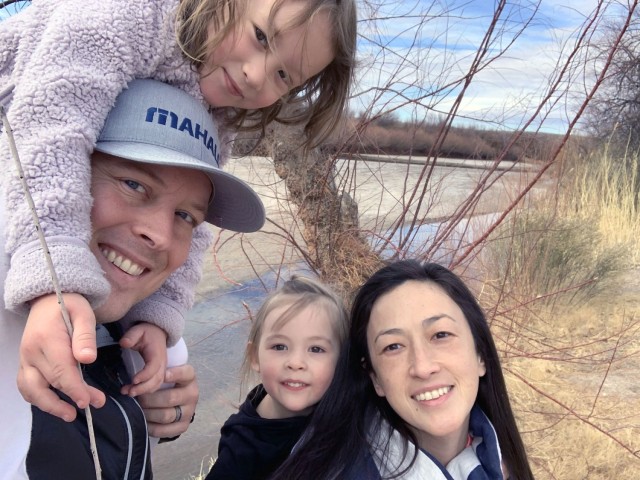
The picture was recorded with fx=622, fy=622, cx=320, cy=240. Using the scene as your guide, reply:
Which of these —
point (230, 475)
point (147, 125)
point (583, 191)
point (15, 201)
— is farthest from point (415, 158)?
point (583, 191)

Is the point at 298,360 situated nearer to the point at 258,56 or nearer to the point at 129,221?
the point at 129,221

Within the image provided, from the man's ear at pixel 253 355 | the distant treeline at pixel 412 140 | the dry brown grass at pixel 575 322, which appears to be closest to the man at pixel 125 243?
the man's ear at pixel 253 355

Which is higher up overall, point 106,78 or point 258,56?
point 258,56

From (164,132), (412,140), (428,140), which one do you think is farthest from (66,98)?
(428,140)

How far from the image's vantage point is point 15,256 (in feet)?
3.38

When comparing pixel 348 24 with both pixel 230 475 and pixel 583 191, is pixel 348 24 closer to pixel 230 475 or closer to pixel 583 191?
pixel 230 475

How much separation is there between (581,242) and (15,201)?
18.5ft

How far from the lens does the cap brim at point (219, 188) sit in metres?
1.20

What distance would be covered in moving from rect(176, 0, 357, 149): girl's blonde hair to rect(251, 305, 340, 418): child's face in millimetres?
569

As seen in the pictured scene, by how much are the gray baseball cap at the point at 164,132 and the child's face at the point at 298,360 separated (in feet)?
1.83

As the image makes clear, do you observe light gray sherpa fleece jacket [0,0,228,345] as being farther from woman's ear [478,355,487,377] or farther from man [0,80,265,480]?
woman's ear [478,355,487,377]

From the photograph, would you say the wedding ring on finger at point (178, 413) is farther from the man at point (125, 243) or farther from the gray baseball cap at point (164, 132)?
the gray baseball cap at point (164, 132)

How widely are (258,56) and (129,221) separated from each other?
0.53 meters

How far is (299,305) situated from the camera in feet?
6.30
